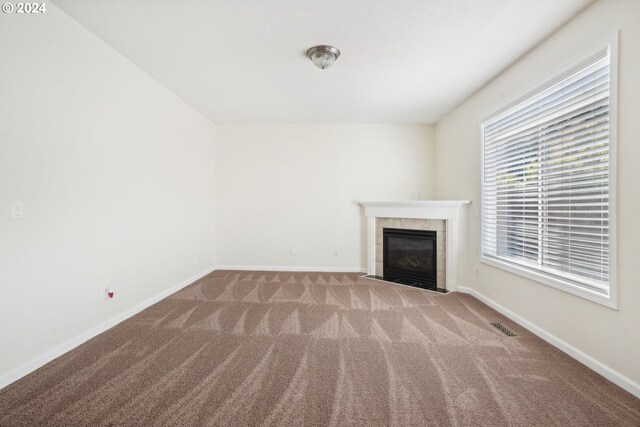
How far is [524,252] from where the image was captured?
268cm

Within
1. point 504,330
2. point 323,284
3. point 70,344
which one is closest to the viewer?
point 70,344

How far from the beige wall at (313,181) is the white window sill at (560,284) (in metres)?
2.12

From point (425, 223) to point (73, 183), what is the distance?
13.7 feet

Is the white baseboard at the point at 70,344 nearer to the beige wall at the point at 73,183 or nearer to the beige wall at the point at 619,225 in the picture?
the beige wall at the point at 73,183

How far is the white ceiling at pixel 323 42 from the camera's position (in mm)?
1994

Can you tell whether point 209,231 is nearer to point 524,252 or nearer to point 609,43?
point 524,252

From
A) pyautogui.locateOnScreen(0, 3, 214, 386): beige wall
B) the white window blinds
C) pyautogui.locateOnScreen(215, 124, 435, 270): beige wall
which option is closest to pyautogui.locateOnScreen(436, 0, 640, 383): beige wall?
the white window blinds

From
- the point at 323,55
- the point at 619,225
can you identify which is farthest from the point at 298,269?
the point at 619,225

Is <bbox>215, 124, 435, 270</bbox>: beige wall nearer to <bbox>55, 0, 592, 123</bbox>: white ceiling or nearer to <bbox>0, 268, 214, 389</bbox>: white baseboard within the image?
<bbox>55, 0, 592, 123</bbox>: white ceiling

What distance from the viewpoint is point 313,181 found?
189 inches

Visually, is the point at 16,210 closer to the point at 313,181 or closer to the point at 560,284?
the point at 313,181

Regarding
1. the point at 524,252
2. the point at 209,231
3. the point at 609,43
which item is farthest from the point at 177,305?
the point at 609,43

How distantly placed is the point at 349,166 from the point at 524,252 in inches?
115

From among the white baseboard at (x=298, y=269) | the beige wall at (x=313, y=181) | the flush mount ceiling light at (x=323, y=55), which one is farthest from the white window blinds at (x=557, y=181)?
the white baseboard at (x=298, y=269)
